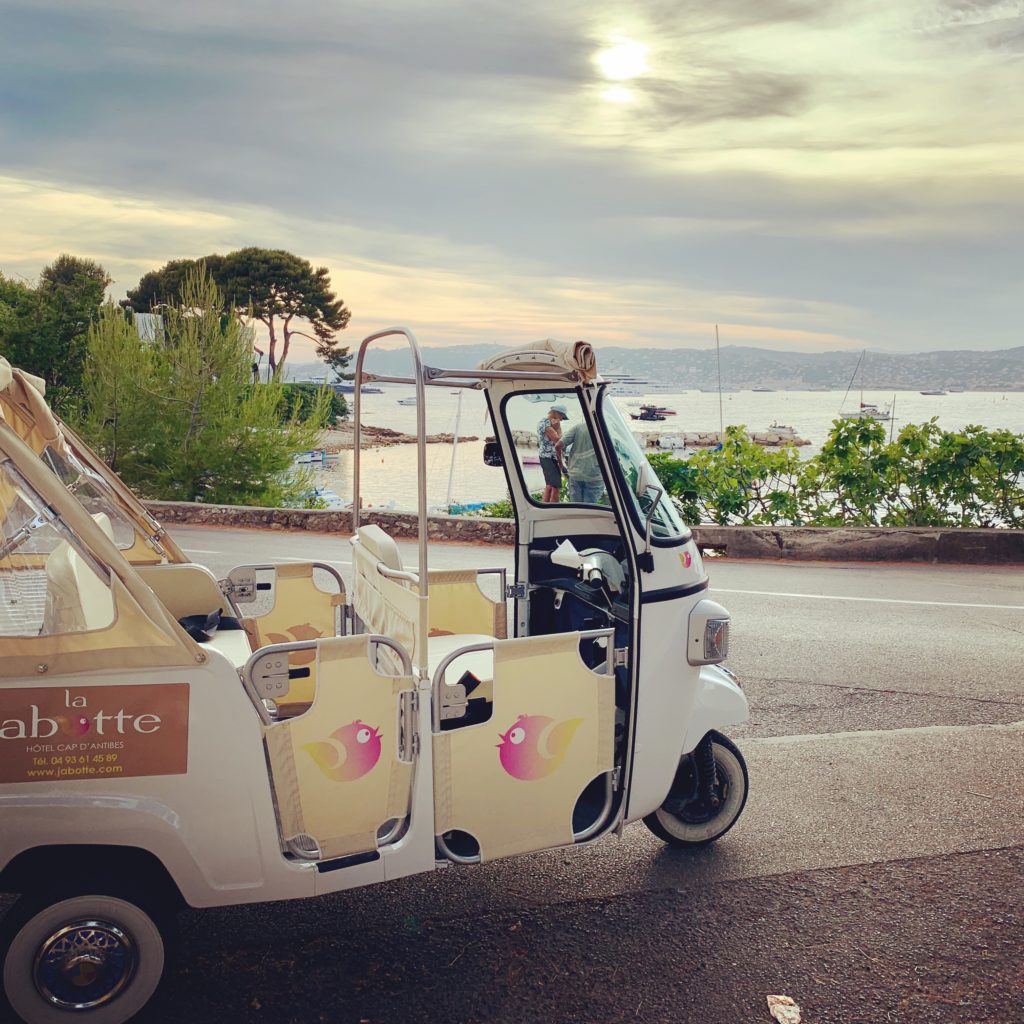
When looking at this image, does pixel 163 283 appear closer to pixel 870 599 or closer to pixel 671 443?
pixel 671 443

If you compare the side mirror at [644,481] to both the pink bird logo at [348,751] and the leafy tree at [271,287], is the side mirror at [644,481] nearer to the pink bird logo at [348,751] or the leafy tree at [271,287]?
the pink bird logo at [348,751]

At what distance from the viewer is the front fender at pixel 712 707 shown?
4.39 m

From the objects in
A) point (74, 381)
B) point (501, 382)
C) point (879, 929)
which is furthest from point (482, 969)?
point (74, 381)

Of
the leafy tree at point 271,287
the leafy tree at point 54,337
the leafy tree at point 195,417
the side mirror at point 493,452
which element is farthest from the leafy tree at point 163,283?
the side mirror at point 493,452

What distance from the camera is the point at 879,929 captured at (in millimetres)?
4078

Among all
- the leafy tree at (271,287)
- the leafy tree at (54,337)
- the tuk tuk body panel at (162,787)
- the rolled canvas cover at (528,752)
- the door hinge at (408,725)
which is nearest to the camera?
the tuk tuk body panel at (162,787)

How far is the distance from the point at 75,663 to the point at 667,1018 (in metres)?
2.27

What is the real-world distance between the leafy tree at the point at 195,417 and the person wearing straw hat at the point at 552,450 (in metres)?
16.8

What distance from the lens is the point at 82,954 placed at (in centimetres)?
326

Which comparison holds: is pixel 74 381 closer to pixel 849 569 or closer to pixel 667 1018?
pixel 849 569

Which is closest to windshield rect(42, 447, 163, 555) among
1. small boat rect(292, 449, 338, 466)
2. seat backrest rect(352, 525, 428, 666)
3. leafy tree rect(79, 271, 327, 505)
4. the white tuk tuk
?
the white tuk tuk

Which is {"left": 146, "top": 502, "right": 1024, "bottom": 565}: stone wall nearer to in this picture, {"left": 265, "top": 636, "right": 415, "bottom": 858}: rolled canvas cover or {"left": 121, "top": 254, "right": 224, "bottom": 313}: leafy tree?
{"left": 265, "top": 636, "right": 415, "bottom": 858}: rolled canvas cover

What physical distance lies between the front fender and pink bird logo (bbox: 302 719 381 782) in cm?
143

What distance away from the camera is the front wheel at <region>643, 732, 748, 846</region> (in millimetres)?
4688
